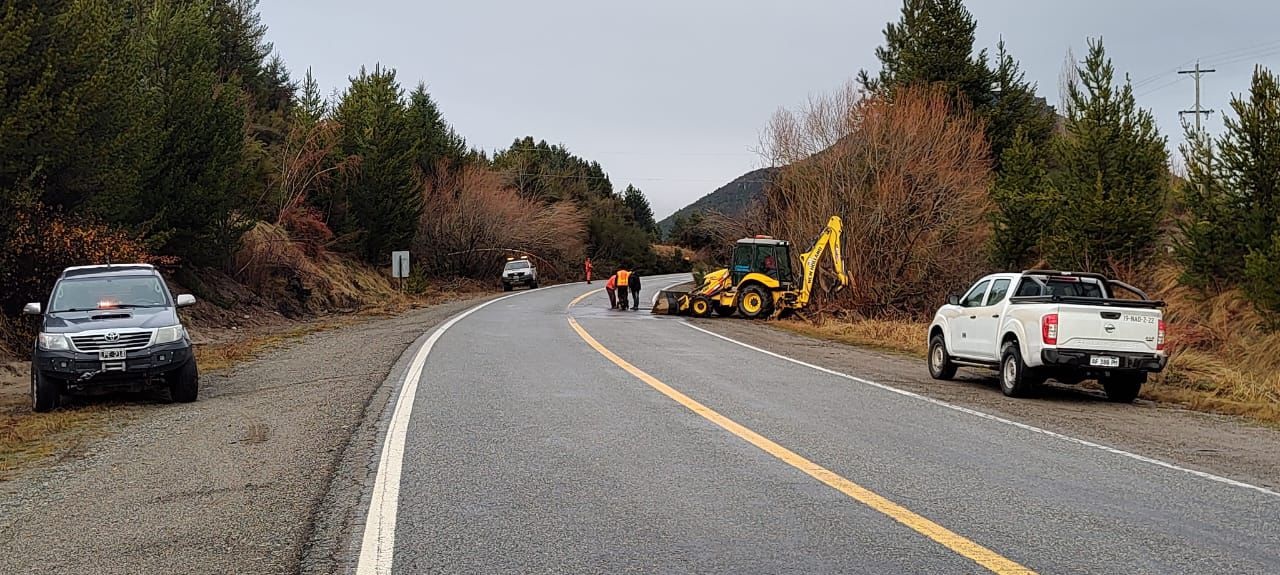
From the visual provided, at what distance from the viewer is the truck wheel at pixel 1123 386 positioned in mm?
14305

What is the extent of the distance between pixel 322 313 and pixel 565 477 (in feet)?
102

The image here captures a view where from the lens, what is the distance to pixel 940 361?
17.0 m

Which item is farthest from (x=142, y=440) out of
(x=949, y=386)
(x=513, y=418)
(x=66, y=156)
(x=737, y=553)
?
(x=66, y=156)

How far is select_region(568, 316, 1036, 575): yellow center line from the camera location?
5848 millimetres

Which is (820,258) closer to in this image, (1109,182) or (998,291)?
(1109,182)

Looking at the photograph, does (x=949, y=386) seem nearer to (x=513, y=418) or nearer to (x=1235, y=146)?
(x=513, y=418)

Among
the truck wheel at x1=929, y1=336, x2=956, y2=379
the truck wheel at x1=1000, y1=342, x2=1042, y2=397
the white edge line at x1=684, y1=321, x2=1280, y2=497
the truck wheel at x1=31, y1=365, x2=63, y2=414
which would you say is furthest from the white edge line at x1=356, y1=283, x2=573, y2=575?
the truck wheel at x1=929, y1=336, x2=956, y2=379

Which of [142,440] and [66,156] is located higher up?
[66,156]

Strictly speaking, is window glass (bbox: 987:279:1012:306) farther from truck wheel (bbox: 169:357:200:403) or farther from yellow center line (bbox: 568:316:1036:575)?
truck wheel (bbox: 169:357:200:403)

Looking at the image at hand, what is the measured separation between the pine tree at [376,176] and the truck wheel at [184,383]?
35.1m

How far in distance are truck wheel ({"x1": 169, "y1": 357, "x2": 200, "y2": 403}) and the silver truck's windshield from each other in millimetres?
1378

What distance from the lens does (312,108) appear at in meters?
54.4

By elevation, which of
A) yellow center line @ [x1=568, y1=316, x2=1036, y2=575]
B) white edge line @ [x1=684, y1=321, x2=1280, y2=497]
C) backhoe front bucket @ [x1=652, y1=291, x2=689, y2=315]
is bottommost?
white edge line @ [x1=684, y1=321, x2=1280, y2=497]

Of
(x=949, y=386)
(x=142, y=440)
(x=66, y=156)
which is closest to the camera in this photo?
(x=142, y=440)
